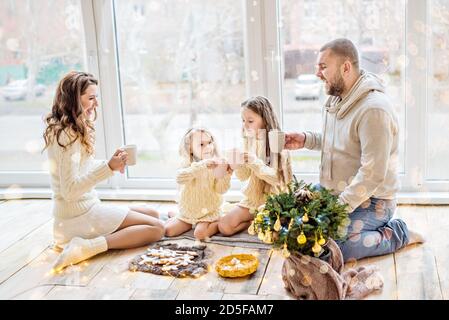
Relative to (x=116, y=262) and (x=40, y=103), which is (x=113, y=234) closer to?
(x=116, y=262)

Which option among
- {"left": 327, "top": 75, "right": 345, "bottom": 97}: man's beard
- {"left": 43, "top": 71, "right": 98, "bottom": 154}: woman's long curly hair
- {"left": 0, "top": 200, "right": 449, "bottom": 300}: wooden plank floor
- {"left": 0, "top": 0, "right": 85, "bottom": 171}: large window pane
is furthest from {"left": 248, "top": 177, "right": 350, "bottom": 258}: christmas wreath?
{"left": 0, "top": 0, "right": 85, "bottom": 171}: large window pane

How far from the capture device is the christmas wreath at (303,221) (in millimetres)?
2426

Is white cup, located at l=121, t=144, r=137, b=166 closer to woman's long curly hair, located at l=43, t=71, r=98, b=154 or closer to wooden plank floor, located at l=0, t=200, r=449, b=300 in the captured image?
woman's long curly hair, located at l=43, t=71, r=98, b=154

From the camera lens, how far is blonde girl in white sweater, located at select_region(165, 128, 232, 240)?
10.6 ft

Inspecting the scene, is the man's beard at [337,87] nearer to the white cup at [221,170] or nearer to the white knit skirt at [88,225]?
the white cup at [221,170]

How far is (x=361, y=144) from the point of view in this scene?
110 inches

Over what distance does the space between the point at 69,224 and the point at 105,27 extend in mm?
1300

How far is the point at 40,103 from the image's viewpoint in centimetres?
402

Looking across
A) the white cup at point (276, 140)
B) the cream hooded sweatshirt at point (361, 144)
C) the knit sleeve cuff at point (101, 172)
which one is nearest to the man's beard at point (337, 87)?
the cream hooded sweatshirt at point (361, 144)

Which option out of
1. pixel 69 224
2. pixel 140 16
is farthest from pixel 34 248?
pixel 140 16

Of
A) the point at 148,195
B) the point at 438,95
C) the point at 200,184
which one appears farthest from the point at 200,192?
the point at 438,95

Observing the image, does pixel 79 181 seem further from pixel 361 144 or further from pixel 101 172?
pixel 361 144

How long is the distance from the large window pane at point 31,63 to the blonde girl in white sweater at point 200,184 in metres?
1.06
